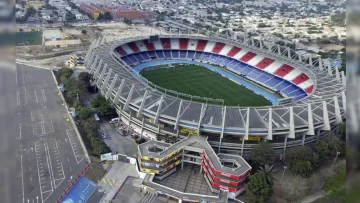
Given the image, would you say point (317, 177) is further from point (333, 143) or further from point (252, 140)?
point (252, 140)

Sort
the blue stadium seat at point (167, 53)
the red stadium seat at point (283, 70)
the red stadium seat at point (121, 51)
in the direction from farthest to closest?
the blue stadium seat at point (167, 53), the red stadium seat at point (121, 51), the red stadium seat at point (283, 70)

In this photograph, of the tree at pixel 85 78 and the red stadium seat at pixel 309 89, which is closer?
the red stadium seat at pixel 309 89

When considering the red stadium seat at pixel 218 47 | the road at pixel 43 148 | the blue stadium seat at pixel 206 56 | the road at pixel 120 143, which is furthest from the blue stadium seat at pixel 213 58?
the road at pixel 120 143

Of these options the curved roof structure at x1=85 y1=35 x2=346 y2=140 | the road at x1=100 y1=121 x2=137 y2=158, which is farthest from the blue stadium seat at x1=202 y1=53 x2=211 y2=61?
the road at x1=100 y1=121 x2=137 y2=158

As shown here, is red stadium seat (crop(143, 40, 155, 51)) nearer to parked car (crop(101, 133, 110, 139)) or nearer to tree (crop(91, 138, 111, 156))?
parked car (crop(101, 133, 110, 139))

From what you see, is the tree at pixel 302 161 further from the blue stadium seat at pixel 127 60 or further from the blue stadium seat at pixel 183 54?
the blue stadium seat at pixel 183 54

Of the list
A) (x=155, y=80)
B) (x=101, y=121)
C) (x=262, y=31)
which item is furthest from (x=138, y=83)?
(x=262, y=31)
